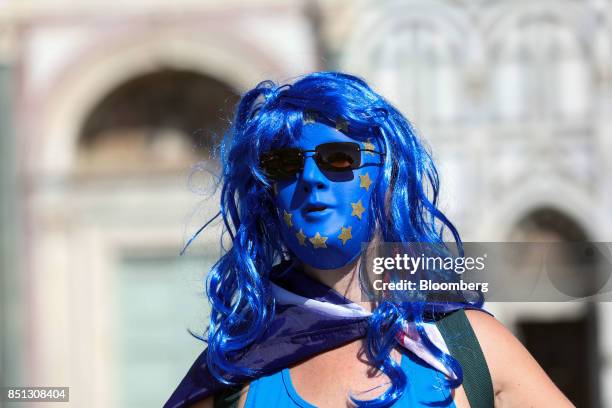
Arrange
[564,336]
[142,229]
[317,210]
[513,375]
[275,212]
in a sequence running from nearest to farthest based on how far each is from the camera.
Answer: [513,375], [317,210], [275,212], [564,336], [142,229]

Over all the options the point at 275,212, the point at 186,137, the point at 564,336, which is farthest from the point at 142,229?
the point at 275,212

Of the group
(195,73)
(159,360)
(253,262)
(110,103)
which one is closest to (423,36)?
(195,73)

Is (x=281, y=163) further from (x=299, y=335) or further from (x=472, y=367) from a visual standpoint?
(x=472, y=367)

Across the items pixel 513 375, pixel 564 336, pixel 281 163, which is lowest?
pixel 513 375

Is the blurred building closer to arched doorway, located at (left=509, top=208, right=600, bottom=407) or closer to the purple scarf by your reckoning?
arched doorway, located at (left=509, top=208, right=600, bottom=407)

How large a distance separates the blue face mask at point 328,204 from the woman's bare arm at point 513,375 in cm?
29

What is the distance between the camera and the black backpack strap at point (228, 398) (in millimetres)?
2090

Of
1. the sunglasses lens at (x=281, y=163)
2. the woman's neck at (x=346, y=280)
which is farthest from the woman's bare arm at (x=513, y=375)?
the sunglasses lens at (x=281, y=163)

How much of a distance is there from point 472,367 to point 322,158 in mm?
464

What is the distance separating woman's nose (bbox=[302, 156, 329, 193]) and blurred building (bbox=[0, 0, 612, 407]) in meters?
6.12

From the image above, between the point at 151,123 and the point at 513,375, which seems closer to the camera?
the point at 513,375

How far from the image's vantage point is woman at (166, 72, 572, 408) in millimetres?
1997

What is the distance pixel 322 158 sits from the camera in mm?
2080

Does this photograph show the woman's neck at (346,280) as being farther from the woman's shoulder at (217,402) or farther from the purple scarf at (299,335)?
the woman's shoulder at (217,402)
